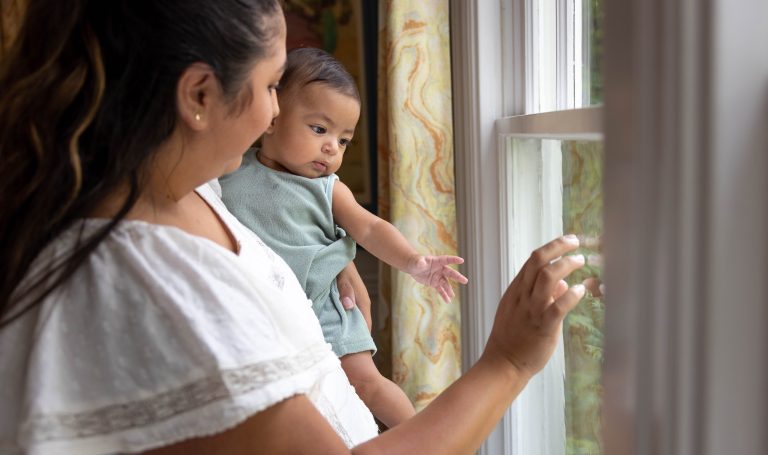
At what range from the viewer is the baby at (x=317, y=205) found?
5.04 ft

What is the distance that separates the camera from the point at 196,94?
80 cm

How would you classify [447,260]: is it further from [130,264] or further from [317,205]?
[130,264]

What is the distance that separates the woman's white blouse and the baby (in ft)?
2.50

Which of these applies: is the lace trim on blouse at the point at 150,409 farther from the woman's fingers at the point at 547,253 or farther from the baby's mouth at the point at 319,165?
the baby's mouth at the point at 319,165

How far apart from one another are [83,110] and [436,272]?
83 cm

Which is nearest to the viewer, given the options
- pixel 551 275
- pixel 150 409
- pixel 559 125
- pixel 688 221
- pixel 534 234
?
pixel 688 221

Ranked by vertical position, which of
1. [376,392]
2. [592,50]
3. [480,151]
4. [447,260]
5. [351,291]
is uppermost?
[592,50]

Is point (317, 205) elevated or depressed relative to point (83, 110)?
depressed

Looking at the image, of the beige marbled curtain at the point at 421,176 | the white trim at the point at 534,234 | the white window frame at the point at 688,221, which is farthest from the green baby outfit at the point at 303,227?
the white window frame at the point at 688,221

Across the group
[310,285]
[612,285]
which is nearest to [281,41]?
[612,285]

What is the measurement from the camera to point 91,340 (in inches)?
29.5

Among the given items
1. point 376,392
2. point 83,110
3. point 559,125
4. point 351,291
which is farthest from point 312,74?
point 83,110

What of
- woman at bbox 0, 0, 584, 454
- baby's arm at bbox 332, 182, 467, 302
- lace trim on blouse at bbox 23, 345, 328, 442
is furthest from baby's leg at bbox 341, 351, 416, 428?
lace trim on blouse at bbox 23, 345, 328, 442

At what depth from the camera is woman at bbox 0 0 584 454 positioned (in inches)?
28.6
